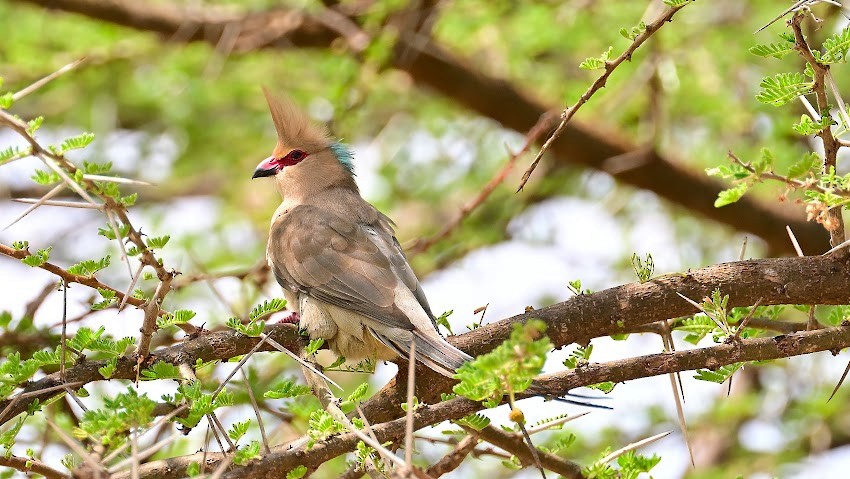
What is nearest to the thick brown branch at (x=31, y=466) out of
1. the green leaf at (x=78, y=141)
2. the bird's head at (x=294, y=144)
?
the green leaf at (x=78, y=141)

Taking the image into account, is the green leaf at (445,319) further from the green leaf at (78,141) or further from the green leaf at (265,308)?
the green leaf at (78,141)

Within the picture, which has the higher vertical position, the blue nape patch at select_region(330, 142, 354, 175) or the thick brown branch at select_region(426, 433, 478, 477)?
the blue nape patch at select_region(330, 142, 354, 175)

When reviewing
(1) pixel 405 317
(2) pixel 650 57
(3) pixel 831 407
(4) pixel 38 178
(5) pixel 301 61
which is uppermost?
Answer: (5) pixel 301 61

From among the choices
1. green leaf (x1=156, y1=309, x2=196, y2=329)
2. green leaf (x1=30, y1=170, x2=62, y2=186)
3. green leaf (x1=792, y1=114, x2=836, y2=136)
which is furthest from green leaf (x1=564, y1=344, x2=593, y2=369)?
green leaf (x1=30, y1=170, x2=62, y2=186)

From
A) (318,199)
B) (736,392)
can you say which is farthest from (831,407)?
(318,199)

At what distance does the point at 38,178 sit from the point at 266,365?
3.43 meters

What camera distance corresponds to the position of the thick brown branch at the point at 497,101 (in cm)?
603

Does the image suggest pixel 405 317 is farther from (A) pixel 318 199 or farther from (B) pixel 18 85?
(B) pixel 18 85

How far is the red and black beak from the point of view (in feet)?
18.0

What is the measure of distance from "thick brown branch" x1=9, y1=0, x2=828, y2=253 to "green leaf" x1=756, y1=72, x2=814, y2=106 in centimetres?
327

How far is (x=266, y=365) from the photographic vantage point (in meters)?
5.90

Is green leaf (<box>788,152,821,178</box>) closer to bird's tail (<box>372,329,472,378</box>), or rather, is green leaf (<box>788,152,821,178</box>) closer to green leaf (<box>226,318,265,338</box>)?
bird's tail (<box>372,329,472,378</box>)

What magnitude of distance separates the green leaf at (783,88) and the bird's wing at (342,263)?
5.36 feet

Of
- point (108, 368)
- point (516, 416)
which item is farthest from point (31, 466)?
point (516, 416)
